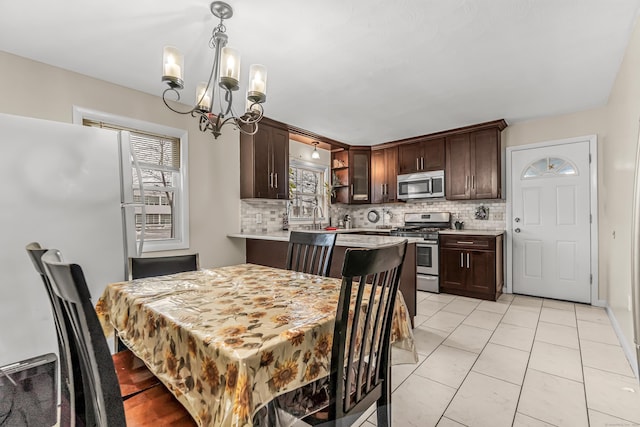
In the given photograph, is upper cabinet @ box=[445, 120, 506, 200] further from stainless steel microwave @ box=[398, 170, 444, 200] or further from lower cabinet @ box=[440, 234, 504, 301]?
lower cabinet @ box=[440, 234, 504, 301]

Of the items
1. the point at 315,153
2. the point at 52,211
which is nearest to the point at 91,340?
the point at 52,211

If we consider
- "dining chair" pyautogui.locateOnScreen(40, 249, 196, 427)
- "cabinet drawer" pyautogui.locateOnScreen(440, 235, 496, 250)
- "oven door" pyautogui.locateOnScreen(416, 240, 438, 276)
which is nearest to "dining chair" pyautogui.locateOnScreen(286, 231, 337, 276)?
"dining chair" pyautogui.locateOnScreen(40, 249, 196, 427)

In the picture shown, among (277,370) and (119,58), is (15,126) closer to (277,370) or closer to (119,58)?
(119,58)

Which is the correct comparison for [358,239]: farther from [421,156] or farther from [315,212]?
[421,156]

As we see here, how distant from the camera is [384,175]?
521cm

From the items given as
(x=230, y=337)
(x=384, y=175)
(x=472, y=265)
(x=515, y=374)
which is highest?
(x=384, y=175)

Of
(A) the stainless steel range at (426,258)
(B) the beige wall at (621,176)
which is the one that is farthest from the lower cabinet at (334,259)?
(B) the beige wall at (621,176)

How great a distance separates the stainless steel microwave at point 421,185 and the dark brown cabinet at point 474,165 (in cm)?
12

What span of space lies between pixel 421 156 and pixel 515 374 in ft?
11.1

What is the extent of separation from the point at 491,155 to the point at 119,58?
4355mm

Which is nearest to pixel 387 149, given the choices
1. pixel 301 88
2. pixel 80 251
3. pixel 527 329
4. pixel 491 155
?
pixel 491 155

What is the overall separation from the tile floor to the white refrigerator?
196cm

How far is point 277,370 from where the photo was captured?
0.85m

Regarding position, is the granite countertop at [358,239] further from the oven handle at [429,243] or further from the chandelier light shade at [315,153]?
the chandelier light shade at [315,153]
